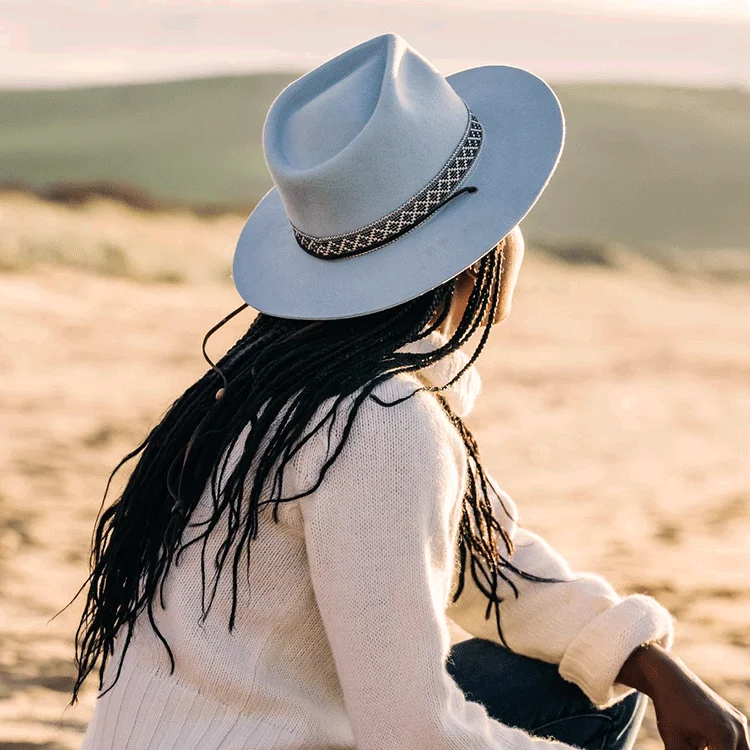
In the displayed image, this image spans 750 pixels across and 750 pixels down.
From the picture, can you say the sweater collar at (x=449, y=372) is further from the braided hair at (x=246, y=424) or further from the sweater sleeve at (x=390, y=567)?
the sweater sleeve at (x=390, y=567)

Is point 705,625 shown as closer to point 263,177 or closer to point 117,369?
point 117,369

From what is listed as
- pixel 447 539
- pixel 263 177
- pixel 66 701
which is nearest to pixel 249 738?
pixel 447 539

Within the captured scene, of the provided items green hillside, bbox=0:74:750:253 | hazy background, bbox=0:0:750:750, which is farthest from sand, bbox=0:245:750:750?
green hillside, bbox=0:74:750:253

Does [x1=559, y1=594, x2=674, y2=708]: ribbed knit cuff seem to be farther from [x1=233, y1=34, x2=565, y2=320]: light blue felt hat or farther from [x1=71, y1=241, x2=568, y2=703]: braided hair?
[x1=233, y1=34, x2=565, y2=320]: light blue felt hat

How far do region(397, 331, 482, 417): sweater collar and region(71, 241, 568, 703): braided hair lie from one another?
0.01m

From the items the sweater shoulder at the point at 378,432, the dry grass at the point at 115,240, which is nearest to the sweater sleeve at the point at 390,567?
the sweater shoulder at the point at 378,432

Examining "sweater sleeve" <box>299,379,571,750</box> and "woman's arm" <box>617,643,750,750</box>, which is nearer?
"sweater sleeve" <box>299,379,571,750</box>

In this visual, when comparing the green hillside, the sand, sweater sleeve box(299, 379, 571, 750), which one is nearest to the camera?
sweater sleeve box(299, 379, 571, 750)

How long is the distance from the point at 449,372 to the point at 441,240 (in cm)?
17

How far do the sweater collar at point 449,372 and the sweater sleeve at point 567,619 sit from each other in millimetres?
290

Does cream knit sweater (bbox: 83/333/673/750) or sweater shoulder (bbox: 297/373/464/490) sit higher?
sweater shoulder (bbox: 297/373/464/490)

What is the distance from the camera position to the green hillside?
16969 millimetres

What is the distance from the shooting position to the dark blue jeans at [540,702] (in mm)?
1867

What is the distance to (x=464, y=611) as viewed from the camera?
201 cm
